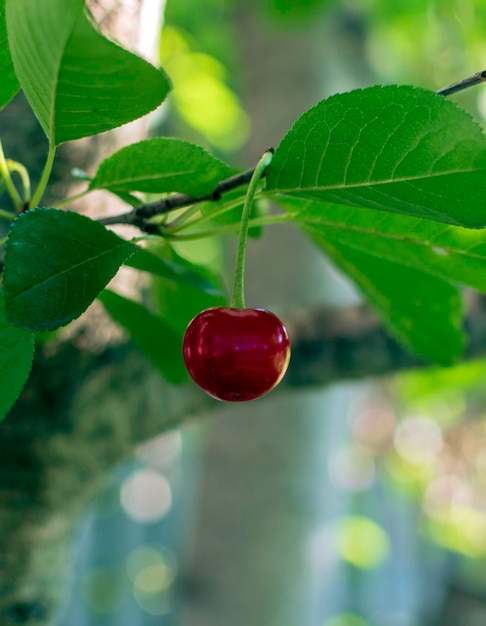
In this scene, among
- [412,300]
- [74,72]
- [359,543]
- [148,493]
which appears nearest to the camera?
[74,72]

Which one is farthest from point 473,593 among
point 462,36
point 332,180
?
point 332,180

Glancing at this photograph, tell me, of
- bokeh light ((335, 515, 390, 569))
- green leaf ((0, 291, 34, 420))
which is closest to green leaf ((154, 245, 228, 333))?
green leaf ((0, 291, 34, 420))

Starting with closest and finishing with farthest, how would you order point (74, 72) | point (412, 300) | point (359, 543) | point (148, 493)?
point (74, 72)
point (412, 300)
point (359, 543)
point (148, 493)

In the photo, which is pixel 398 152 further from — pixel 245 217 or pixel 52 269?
pixel 52 269

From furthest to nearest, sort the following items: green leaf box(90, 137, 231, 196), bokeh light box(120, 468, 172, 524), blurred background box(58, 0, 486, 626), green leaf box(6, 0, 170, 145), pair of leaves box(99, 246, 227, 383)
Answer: bokeh light box(120, 468, 172, 524) → blurred background box(58, 0, 486, 626) → pair of leaves box(99, 246, 227, 383) → green leaf box(90, 137, 231, 196) → green leaf box(6, 0, 170, 145)

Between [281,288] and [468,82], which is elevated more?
[281,288]

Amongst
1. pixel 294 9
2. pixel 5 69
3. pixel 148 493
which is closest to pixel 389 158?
pixel 5 69

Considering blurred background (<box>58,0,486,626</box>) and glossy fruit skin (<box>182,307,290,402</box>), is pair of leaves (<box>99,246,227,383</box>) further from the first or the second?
blurred background (<box>58,0,486,626</box>)
